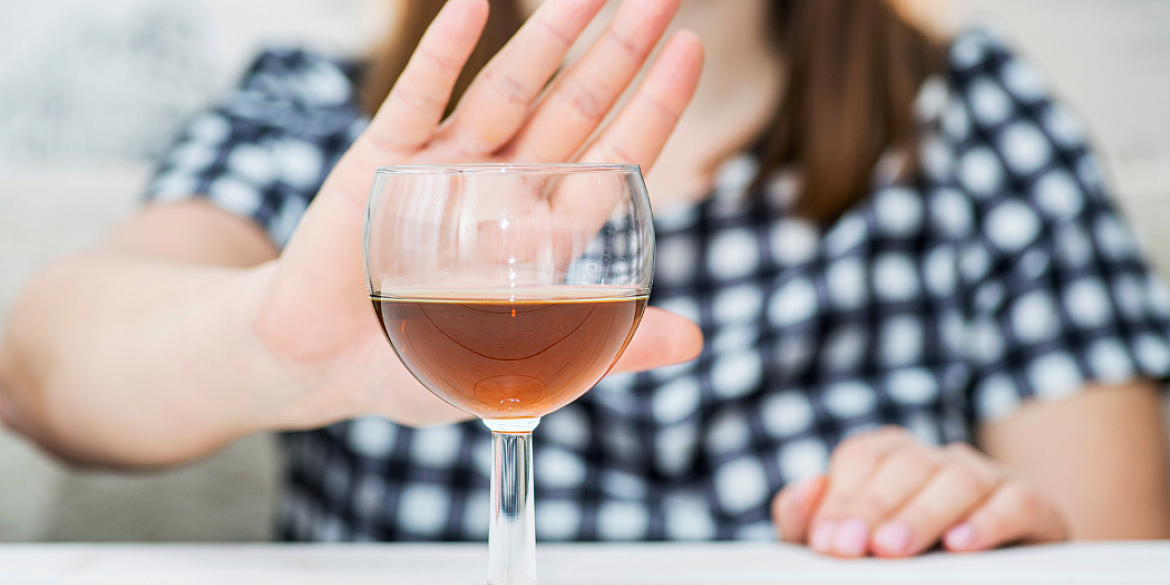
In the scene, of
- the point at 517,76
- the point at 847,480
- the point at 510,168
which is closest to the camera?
the point at 510,168

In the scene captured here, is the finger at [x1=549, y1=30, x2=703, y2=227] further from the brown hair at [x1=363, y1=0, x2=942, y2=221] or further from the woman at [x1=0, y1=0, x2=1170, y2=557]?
the brown hair at [x1=363, y1=0, x2=942, y2=221]

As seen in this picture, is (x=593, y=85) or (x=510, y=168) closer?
(x=510, y=168)

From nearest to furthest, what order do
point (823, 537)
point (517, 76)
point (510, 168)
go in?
point (510, 168) < point (517, 76) < point (823, 537)

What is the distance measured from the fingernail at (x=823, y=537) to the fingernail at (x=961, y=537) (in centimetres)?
11

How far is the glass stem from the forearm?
258mm

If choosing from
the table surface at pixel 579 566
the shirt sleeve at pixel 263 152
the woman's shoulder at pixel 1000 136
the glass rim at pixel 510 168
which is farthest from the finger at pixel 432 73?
the woman's shoulder at pixel 1000 136

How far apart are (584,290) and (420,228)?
0.10 m

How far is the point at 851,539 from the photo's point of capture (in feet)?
2.31

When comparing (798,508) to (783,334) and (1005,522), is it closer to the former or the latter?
(1005,522)

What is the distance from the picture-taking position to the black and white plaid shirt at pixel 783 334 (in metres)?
1.11

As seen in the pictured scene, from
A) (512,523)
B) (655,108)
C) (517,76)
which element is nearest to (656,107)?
(655,108)

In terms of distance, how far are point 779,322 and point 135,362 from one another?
0.77 m

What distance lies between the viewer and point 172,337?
780mm

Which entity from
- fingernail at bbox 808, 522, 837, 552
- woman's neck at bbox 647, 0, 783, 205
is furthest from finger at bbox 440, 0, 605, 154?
woman's neck at bbox 647, 0, 783, 205
